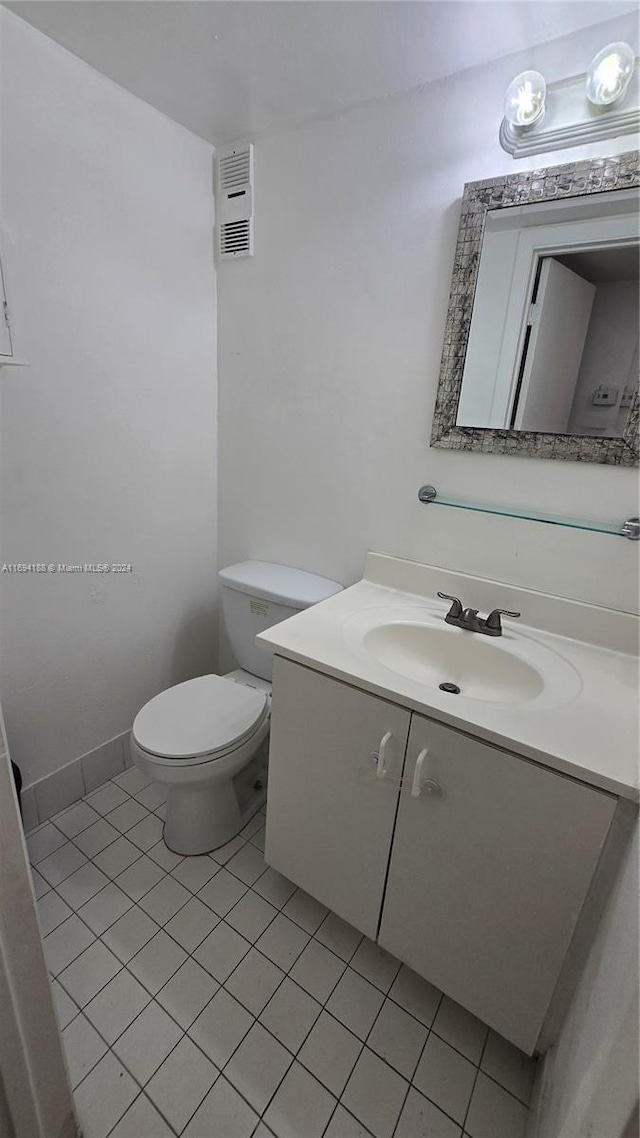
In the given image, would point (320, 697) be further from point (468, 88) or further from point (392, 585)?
point (468, 88)

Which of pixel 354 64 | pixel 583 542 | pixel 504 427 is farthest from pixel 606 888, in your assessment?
pixel 354 64

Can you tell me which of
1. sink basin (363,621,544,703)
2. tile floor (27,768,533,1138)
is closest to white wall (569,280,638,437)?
sink basin (363,621,544,703)

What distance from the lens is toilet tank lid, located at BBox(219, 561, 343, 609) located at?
151cm

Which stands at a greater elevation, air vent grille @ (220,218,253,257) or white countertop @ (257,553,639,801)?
air vent grille @ (220,218,253,257)

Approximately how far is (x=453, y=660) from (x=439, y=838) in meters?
0.41

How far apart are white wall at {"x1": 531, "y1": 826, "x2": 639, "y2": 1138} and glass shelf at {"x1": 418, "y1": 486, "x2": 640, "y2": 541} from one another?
2.10ft

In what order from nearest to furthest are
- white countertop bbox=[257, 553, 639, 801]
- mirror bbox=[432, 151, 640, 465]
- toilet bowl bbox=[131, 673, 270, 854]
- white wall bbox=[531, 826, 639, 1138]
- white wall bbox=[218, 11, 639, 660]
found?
white wall bbox=[531, 826, 639, 1138] → white countertop bbox=[257, 553, 639, 801] → mirror bbox=[432, 151, 640, 465] → white wall bbox=[218, 11, 639, 660] → toilet bowl bbox=[131, 673, 270, 854]

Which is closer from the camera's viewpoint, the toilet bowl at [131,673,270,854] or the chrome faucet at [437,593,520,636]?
the chrome faucet at [437,593,520,636]

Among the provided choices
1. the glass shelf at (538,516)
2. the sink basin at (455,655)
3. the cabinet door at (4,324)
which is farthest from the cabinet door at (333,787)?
the cabinet door at (4,324)

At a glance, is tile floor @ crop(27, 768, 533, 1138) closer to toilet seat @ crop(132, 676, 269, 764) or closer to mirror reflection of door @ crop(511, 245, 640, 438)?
toilet seat @ crop(132, 676, 269, 764)

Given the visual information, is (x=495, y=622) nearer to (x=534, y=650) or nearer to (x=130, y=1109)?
(x=534, y=650)

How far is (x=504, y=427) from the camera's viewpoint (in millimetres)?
Answer: 1197

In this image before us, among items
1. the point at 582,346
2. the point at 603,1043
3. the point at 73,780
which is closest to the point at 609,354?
the point at 582,346

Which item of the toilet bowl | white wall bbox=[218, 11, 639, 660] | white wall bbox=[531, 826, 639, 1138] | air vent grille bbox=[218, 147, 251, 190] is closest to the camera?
white wall bbox=[531, 826, 639, 1138]
